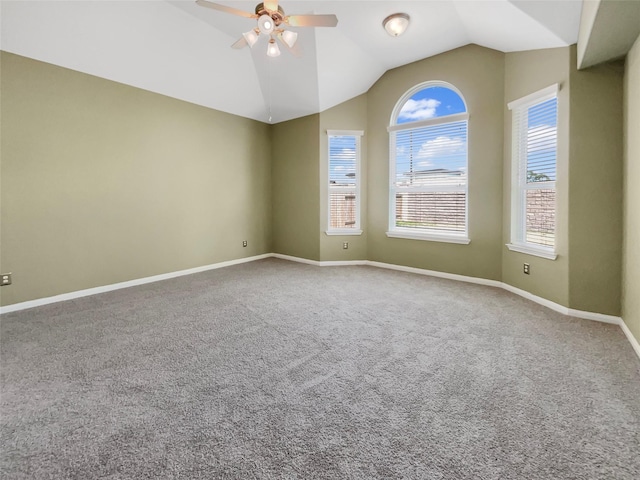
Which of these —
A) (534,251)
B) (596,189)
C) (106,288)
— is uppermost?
(596,189)

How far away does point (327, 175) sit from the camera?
541 cm

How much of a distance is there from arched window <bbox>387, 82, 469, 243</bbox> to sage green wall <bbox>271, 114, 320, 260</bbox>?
4.30ft

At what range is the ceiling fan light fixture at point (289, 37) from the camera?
2933mm

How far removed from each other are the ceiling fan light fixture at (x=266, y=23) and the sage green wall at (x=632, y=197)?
289cm

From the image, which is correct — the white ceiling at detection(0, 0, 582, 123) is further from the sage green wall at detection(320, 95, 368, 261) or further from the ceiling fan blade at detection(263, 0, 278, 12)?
the ceiling fan blade at detection(263, 0, 278, 12)

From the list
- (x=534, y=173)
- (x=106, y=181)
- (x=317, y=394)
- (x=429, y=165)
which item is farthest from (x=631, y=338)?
(x=106, y=181)

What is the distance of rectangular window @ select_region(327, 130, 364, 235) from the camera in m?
5.38

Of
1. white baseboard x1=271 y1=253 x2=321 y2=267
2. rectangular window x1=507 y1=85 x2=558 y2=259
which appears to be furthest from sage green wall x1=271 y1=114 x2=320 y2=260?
rectangular window x1=507 y1=85 x2=558 y2=259

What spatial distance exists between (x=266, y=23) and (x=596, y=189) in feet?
11.0

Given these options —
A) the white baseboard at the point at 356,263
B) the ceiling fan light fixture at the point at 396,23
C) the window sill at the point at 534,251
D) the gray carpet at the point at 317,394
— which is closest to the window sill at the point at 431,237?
the white baseboard at the point at 356,263

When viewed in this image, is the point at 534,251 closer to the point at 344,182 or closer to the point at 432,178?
the point at 432,178

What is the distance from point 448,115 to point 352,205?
6.62 feet

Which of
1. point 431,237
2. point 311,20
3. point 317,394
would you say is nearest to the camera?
point 317,394

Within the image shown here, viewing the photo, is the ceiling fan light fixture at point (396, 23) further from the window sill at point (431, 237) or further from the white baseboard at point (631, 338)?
the white baseboard at point (631, 338)
